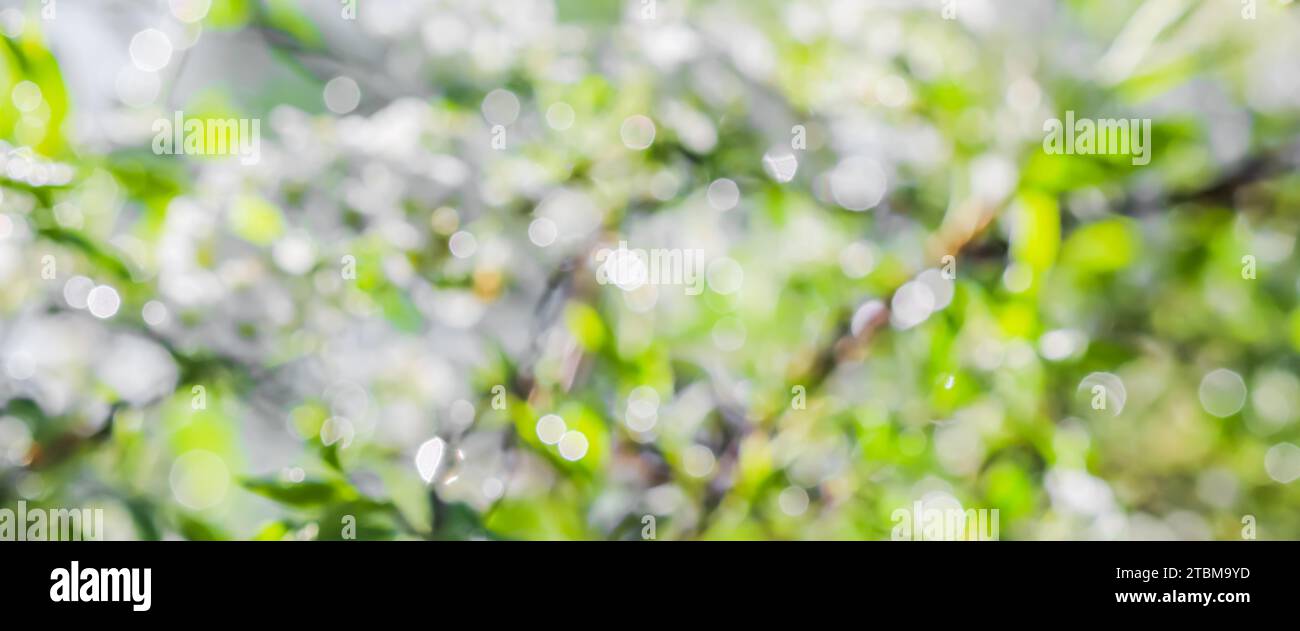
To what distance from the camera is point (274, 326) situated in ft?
2.21

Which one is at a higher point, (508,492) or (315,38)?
(315,38)

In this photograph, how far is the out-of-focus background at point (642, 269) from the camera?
671 mm

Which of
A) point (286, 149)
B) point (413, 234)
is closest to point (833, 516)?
point (413, 234)

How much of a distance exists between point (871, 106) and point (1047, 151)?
15 centimetres

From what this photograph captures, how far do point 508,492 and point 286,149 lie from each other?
1.13ft

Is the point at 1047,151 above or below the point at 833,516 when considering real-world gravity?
above

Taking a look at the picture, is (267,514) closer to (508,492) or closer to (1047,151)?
(508,492)

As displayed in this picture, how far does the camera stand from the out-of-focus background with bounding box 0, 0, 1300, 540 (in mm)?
671

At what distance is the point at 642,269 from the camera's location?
27.4 inches

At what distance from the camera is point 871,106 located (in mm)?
670
